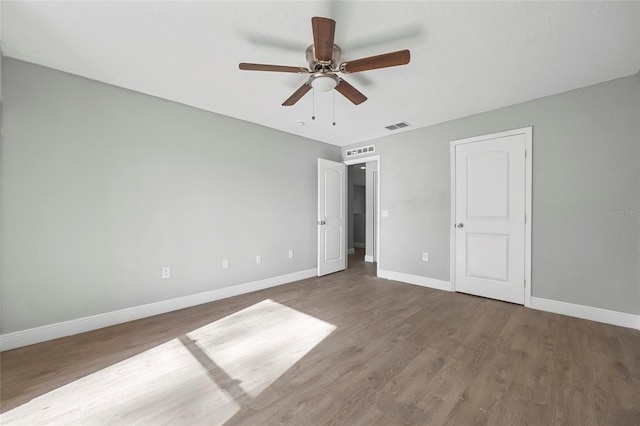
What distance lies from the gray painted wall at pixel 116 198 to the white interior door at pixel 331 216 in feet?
3.34

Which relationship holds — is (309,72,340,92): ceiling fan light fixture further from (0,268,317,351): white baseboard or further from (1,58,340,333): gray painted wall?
(0,268,317,351): white baseboard

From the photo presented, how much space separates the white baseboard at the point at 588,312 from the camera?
2546mm

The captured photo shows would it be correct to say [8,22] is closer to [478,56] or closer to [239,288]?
[239,288]

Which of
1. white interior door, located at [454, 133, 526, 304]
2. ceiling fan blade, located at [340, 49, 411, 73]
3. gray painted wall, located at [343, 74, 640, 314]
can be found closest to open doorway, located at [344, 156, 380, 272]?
white interior door, located at [454, 133, 526, 304]

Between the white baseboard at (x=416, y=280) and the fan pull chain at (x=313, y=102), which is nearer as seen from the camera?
the fan pull chain at (x=313, y=102)

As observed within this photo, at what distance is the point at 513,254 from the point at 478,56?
2457 millimetres

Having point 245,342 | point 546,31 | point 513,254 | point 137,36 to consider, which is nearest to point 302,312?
point 245,342

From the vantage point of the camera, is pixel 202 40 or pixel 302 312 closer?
pixel 202 40

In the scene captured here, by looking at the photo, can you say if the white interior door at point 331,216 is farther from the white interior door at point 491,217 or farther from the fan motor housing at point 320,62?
the fan motor housing at point 320,62

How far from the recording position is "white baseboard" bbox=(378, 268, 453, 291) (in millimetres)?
3851

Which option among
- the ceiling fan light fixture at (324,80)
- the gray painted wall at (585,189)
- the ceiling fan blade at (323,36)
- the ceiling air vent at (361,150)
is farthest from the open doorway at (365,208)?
the ceiling fan blade at (323,36)

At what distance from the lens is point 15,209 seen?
2.22m

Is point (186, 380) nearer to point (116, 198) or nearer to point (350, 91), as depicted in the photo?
point (116, 198)

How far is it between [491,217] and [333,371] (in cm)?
294
